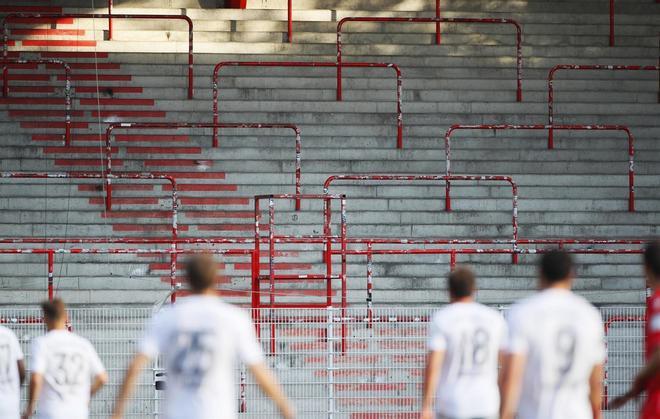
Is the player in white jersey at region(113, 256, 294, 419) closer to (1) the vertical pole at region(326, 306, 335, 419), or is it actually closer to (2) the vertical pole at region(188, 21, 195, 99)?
(1) the vertical pole at region(326, 306, 335, 419)

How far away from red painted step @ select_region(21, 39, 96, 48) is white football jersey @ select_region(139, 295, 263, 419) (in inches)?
500

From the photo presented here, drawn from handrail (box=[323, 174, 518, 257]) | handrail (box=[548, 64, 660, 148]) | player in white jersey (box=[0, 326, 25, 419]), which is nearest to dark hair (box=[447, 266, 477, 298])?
player in white jersey (box=[0, 326, 25, 419])

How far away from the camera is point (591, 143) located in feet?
57.8

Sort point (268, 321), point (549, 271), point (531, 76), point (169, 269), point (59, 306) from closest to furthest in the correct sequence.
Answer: point (549, 271) < point (59, 306) < point (268, 321) < point (169, 269) < point (531, 76)

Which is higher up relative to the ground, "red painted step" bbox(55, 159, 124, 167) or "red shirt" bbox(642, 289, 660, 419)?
"red painted step" bbox(55, 159, 124, 167)

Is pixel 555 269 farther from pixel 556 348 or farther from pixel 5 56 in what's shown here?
pixel 5 56

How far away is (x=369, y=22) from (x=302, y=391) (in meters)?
8.41

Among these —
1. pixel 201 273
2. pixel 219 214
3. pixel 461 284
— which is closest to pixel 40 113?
pixel 219 214

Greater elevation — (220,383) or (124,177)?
(124,177)

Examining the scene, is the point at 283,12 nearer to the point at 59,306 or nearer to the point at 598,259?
the point at 598,259

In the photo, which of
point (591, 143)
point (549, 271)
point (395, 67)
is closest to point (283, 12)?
point (395, 67)

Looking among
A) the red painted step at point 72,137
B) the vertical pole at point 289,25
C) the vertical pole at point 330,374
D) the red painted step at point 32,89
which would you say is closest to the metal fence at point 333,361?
the vertical pole at point 330,374

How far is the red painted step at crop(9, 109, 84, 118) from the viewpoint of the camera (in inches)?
690

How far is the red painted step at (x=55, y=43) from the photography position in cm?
1880
